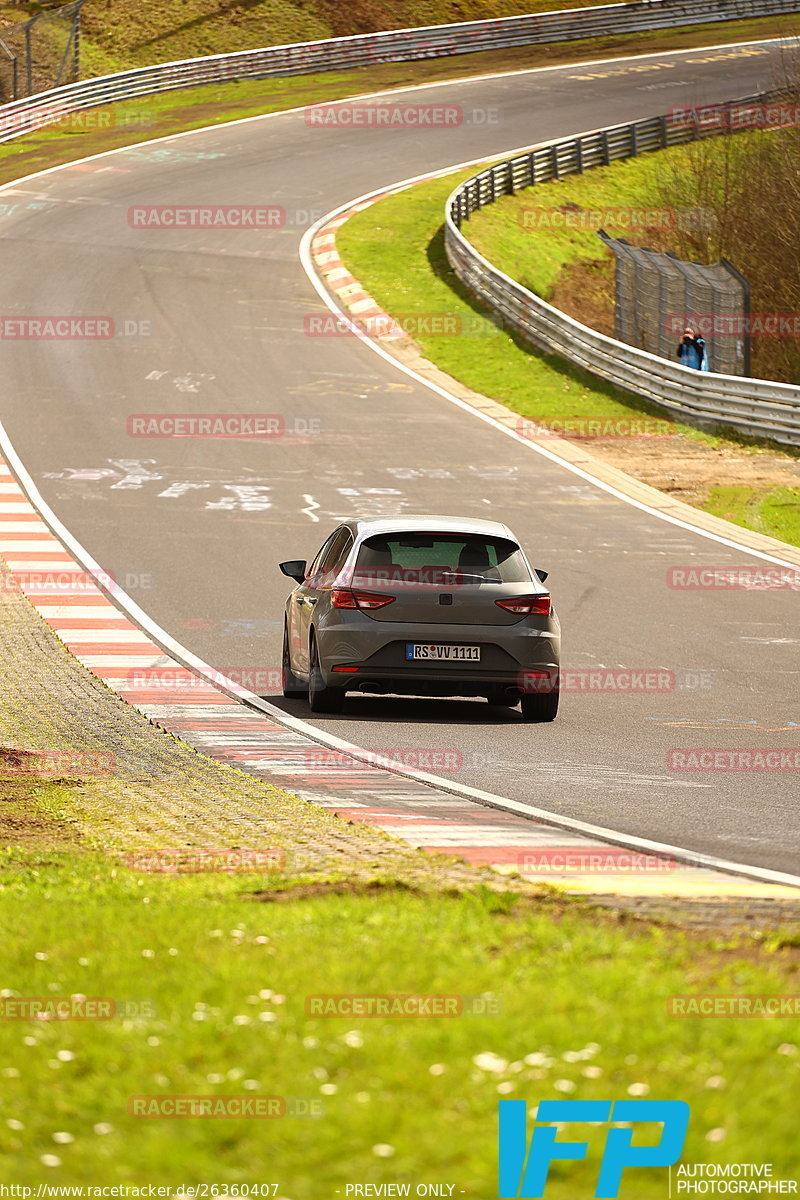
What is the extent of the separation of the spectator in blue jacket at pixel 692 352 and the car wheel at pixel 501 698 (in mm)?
20884

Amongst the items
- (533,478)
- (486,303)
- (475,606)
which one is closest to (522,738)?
(475,606)

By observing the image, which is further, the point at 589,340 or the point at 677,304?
the point at 677,304

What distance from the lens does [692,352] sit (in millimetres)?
33312

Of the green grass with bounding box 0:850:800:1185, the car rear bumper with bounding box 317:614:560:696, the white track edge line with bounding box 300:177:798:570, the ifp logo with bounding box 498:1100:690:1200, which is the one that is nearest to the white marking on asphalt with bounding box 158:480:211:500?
the white track edge line with bounding box 300:177:798:570

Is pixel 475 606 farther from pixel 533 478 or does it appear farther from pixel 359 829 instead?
pixel 533 478

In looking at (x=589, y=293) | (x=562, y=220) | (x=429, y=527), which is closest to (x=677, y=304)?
(x=589, y=293)

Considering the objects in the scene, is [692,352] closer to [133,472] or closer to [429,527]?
[133,472]

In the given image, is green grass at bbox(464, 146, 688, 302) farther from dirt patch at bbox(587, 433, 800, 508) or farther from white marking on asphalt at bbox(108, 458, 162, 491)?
white marking on asphalt at bbox(108, 458, 162, 491)

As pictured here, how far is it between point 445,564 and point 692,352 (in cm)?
2128

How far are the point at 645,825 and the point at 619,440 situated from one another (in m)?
22.7

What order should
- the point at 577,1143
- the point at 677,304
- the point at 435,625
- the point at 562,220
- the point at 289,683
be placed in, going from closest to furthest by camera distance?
1. the point at 577,1143
2. the point at 435,625
3. the point at 289,683
4. the point at 677,304
5. the point at 562,220

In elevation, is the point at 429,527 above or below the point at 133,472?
above

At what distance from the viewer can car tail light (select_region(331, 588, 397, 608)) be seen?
13.0m

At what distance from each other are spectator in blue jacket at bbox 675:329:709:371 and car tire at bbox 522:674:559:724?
21.1 meters
